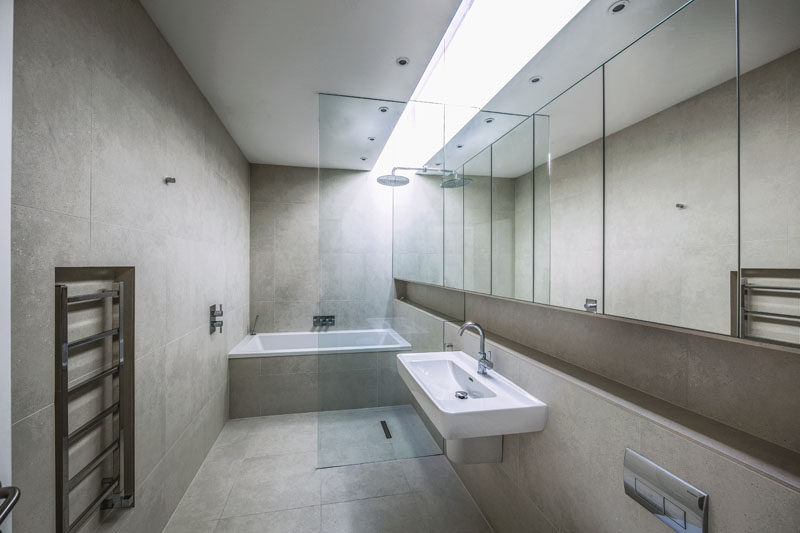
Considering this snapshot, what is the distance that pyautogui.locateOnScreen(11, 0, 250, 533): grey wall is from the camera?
101 centimetres

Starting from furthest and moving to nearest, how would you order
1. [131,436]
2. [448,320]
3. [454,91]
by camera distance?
[448,320], [454,91], [131,436]

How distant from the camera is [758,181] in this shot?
781 millimetres

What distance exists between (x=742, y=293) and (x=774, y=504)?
0.46 m

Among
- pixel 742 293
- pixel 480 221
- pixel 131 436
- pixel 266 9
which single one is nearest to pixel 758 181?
pixel 742 293

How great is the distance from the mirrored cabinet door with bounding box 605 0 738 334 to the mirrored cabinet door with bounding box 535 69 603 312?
6 cm

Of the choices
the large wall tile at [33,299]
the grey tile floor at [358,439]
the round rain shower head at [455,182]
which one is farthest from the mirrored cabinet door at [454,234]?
the large wall tile at [33,299]

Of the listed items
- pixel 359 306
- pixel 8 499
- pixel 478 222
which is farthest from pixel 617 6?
pixel 8 499

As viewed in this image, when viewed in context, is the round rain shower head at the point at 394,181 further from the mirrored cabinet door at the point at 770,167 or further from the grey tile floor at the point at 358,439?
the mirrored cabinet door at the point at 770,167

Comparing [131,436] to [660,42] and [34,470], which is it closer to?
[34,470]

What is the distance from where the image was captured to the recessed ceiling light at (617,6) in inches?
50.8

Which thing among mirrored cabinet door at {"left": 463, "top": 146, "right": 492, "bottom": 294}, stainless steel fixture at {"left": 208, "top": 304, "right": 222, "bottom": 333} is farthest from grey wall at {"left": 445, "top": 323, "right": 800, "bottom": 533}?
stainless steel fixture at {"left": 208, "top": 304, "right": 222, "bottom": 333}

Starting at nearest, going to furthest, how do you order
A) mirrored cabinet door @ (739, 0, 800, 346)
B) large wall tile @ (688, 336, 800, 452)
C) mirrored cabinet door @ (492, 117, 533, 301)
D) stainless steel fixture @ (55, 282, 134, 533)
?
mirrored cabinet door @ (739, 0, 800, 346), large wall tile @ (688, 336, 800, 452), stainless steel fixture @ (55, 282, 134, 533), mirrored cabinet door @ (492, 117, 533, 301)

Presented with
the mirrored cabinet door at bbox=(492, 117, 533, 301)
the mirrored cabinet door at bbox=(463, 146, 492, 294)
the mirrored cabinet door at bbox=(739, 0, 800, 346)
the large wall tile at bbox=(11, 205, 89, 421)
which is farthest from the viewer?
the mirrored cabinet door at bbox=(463, 146, 492, 294)

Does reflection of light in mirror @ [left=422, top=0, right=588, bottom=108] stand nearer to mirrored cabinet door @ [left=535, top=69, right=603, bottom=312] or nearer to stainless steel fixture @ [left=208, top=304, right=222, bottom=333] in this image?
mirrored cabinet door @ [left=535, top=69, right=603, bottom=312]
